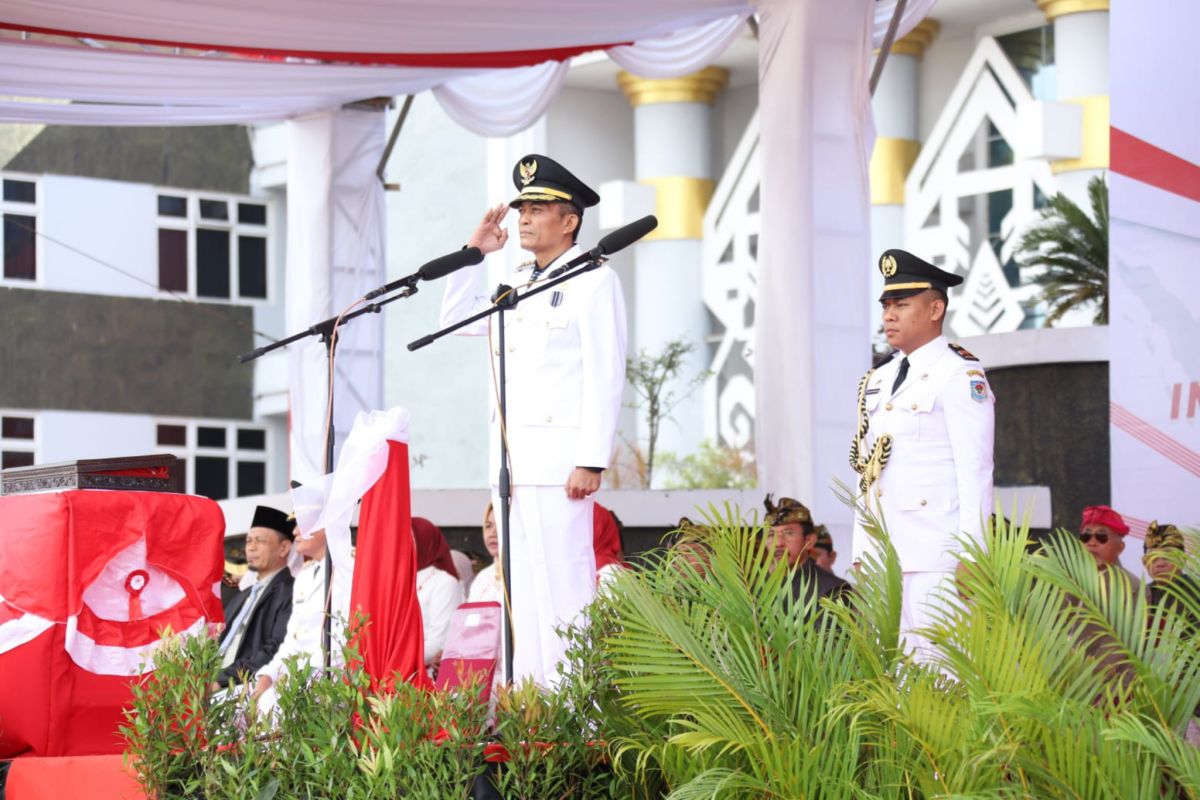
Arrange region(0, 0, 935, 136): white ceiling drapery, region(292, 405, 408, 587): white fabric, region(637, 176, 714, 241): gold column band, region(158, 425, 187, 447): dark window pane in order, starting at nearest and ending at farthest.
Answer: region(292, 405, 408, 587): white fabric → region(0, 0, 935, 136): white ceiling drapery → region(158, 425, 187, 447): dark window pane → region(637, 176, 714, 241): gold column band

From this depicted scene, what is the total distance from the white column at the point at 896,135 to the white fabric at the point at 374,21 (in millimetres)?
14880

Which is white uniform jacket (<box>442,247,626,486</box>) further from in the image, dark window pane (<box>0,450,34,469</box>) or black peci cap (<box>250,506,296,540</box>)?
dark window pane (<box>0,450,34,469</box>)

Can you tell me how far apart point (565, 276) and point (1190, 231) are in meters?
2.79

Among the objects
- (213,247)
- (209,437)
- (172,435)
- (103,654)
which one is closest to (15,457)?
(172,435)

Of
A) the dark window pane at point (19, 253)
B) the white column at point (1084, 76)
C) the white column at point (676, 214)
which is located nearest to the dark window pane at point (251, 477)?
→ the dark window pane at point (19, 253)

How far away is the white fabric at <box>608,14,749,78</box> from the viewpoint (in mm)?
9992

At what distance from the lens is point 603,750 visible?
387 cm

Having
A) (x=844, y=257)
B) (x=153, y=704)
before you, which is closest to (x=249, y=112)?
(x=844, y=257)

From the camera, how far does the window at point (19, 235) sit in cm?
2125

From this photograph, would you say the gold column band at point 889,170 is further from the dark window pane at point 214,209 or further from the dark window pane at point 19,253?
the dark window pane at point 19,253

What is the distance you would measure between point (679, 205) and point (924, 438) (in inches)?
851

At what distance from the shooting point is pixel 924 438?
4.87m

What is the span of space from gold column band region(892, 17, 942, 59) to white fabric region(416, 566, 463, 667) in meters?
18.6

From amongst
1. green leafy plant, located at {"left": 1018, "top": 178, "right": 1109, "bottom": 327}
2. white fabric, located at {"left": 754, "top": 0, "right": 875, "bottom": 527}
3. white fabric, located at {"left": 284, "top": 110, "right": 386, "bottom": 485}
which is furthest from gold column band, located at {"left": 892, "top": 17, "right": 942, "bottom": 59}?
white fabric, located at {"left": 754, "top": 0, "right": 875, "bottom": 527}
